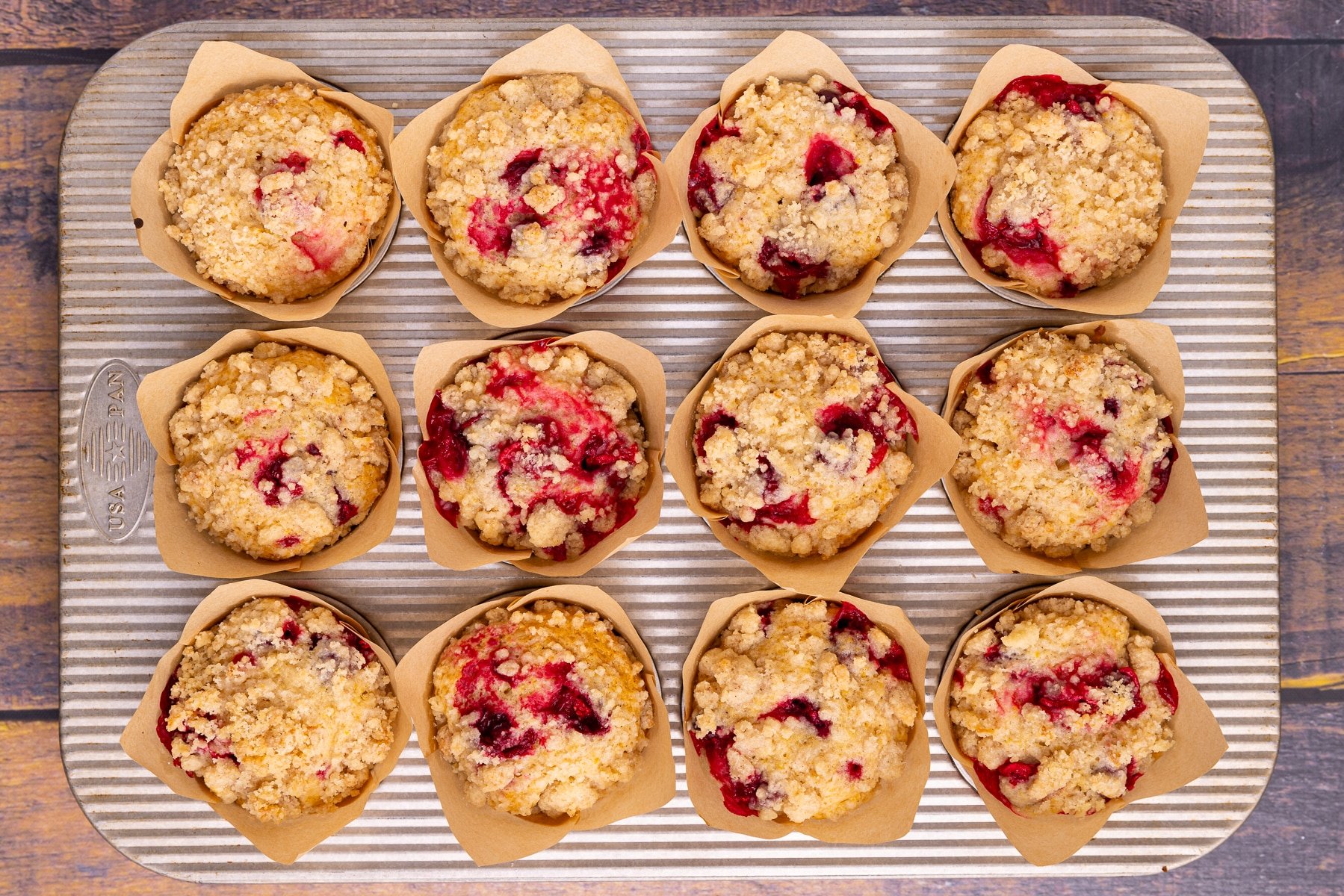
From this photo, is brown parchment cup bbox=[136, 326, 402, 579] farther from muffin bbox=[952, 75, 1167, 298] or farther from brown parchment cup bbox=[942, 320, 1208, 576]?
muffin bbox=[952, 75, 1167, 298]

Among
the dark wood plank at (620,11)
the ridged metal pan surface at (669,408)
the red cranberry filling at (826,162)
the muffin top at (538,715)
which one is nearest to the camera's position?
the muffin top at (538,715)

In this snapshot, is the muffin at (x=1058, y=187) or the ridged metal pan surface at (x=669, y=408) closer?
the muffin at (x=1058, y=187)

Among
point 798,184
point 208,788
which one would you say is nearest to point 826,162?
point 798,184

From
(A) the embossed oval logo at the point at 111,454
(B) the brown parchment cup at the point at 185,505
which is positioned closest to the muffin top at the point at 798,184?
(B) the brown parchment cup at the point at 185,505

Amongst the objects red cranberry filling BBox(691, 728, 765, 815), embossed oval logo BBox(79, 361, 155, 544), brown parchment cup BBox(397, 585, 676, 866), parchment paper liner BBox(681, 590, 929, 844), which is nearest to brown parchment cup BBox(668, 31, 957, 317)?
parchment paper liner BBox(681, 590, 929, 844)

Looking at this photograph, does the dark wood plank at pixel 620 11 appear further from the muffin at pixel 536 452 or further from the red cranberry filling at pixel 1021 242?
the muffin at pixel 536 452
